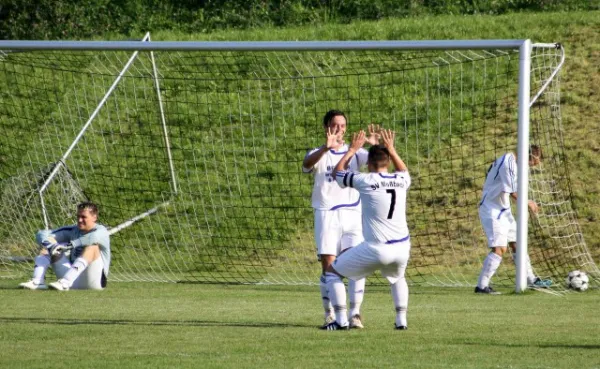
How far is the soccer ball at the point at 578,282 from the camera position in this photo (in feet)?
46.3

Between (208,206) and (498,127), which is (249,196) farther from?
(498,127)

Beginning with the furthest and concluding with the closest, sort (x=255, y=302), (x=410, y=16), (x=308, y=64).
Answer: (x=410, y=16)
(x=308, y=64)
(x=255, y=302)

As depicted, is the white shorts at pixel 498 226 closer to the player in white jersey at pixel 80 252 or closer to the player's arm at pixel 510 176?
the player's arm at pixel 510 176

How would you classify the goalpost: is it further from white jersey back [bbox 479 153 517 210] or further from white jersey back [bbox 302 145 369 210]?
white jersey back [bbox 302 145 369 210]

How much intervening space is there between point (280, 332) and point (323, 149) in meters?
1.66

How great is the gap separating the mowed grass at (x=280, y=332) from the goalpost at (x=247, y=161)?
3.37m

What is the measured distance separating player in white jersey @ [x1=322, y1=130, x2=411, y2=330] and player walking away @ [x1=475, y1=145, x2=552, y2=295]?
4740mm

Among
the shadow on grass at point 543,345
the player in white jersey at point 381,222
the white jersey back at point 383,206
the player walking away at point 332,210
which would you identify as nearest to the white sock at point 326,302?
the player walking away at point 332,210

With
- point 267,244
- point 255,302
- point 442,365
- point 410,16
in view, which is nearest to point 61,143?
point 267,244

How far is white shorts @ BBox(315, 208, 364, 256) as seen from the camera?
10461mm

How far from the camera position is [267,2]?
3042 cm

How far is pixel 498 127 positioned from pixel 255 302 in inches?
423

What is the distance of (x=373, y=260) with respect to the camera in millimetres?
9328

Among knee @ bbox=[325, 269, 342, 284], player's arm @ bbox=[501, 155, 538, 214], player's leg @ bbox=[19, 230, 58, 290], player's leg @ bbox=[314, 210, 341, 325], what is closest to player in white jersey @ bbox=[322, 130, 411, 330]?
knee @ bbox=[325, 269, 342, 284]
